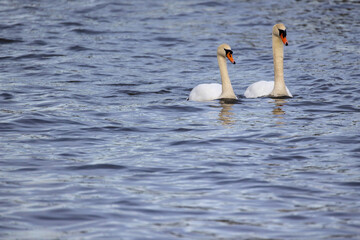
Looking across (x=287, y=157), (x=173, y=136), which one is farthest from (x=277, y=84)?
(x=287, y=157)

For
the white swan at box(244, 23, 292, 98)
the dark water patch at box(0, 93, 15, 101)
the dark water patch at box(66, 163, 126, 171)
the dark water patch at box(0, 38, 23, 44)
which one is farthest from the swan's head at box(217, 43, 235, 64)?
the dark water patch at box(0, 38, 23, 44)

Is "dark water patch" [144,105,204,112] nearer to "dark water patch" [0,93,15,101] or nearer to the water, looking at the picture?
the water

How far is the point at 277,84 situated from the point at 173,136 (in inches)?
145

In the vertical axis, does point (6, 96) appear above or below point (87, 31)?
below

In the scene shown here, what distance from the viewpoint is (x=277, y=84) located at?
43.2ft

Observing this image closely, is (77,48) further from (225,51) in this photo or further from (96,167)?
(96,167)

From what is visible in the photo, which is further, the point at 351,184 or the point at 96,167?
the point at 96,167

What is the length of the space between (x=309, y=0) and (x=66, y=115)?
48.3 feet

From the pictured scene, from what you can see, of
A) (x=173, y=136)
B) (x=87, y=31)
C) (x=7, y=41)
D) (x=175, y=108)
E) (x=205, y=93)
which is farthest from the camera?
(x=87, y=31)

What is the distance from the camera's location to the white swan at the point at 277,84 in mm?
13109

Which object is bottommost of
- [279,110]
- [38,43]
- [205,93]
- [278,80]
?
[279,110]

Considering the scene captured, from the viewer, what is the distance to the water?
261 inches

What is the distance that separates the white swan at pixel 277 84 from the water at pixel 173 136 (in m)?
0.32

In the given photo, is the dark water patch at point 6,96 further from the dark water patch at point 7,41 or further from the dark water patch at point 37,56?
the dark water patch at point 7,41
